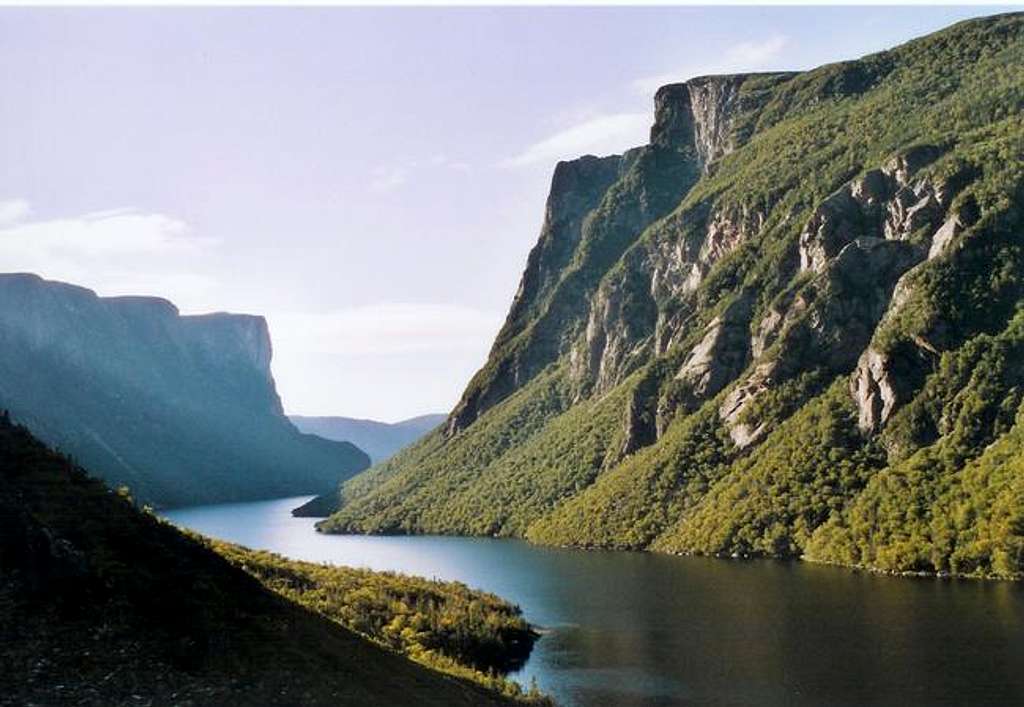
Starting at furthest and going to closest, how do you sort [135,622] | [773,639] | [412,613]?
[412,613] < [773,639] < [135,622]

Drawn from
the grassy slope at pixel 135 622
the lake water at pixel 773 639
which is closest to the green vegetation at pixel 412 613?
the lake water at pixel 773 639

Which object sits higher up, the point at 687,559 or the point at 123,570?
the point at 123,570

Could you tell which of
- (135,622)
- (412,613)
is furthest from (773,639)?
(135,622)

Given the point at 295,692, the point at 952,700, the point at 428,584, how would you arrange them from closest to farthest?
1. the point at 295,692
2. the point at 952,700
3. the point at 428,584

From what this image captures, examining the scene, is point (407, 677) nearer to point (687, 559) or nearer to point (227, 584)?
point (227, 584)

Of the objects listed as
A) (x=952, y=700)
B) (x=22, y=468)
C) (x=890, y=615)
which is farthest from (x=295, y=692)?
(x=890, y=615)

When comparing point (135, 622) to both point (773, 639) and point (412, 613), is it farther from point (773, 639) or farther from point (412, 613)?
point (773, 639)

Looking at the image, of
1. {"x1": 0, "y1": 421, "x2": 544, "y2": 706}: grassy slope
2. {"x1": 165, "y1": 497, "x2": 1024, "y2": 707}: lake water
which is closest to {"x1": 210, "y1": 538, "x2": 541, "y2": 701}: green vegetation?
{"x1": 165, "y1": 497, "x2": 1024, "y2": 707}: lake water

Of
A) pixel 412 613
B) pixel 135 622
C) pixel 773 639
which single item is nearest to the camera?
pixel 135 622
